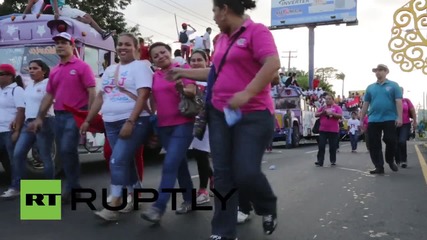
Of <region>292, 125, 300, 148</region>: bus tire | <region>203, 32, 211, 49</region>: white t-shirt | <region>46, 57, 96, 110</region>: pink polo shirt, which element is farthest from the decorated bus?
<region>292, 125, 300, 148</region>: bus tire

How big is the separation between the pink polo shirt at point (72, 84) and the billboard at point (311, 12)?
163 ft

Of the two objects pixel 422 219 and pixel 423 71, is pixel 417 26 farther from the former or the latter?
pixel 422 219

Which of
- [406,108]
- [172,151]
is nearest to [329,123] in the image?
[406,108]

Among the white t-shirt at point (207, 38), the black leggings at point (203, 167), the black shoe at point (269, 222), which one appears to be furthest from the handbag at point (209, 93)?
the white t-shirt at point (207, 38)

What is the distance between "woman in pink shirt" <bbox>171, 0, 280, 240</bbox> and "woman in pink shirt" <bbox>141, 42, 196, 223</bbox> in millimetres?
804

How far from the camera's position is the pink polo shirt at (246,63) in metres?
3.46

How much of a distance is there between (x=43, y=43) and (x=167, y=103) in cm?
439

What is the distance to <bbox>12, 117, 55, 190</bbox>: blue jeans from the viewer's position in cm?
579

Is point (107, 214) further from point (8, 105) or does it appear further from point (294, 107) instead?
point (294, 107)

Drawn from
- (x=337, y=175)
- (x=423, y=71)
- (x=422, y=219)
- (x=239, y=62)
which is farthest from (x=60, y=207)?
(x=423, y=71)

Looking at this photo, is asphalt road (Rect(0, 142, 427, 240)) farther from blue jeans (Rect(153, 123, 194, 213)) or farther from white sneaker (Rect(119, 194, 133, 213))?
blue jeans (Rect(153, 123, 194, 213))

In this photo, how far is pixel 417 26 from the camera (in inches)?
556

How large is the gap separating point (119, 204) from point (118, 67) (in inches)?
49.4

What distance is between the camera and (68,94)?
5.24m
